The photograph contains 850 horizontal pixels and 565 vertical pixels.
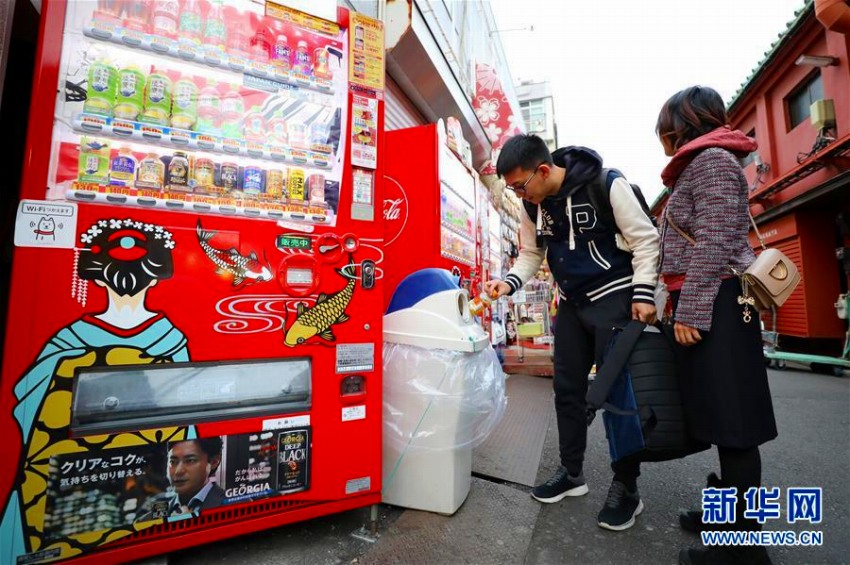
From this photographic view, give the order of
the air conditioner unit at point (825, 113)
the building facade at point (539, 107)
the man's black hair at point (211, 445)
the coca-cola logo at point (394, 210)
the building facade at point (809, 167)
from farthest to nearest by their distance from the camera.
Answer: the building facade at point (539, 107) < the air conditioner unit at point (825, 113) < the building facade at point (809, 167) < the coca-cola logo at point (394, 210) < the man's black hair at point (211, 445)

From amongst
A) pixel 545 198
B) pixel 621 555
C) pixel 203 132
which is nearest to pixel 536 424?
pixel 621 555

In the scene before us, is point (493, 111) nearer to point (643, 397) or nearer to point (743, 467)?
point (643, 397)

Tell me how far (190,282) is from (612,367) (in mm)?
1644

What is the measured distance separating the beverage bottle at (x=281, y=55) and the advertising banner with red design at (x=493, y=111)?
5.33m

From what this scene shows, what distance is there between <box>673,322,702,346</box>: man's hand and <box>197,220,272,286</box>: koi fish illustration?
1571 millimetres

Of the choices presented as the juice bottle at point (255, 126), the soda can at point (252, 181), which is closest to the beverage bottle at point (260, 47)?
the juice bottle at point (255, 126)

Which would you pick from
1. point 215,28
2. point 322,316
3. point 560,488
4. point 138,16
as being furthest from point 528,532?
point 138,16

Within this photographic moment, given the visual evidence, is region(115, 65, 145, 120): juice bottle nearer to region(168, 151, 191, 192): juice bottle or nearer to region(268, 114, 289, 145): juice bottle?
region(168, 151, 191, 192): juice bottle

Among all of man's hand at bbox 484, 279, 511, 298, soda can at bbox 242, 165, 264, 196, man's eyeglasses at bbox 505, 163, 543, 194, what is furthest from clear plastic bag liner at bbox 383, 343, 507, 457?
soda can at bbox 242, 165, 264, 196

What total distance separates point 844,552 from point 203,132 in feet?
9.99

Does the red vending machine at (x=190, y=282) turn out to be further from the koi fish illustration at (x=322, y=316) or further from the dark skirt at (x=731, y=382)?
the dark skirt at (x=731, y=382)

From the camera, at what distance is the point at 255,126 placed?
63.9 inches

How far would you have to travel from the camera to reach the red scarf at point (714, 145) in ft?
4.50

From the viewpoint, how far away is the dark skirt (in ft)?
4.28
